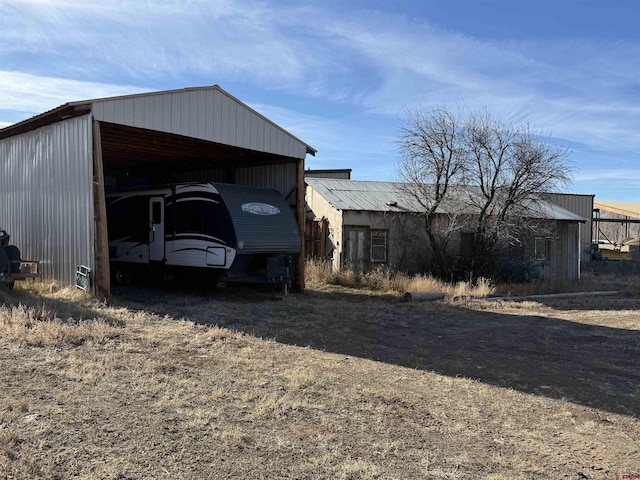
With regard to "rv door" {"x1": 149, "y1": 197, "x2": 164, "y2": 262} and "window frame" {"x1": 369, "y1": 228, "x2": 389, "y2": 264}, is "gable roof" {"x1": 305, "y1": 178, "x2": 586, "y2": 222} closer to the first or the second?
"window frame" {"x1": 369, "y1": 228, "x2": 389, "y2": 264}

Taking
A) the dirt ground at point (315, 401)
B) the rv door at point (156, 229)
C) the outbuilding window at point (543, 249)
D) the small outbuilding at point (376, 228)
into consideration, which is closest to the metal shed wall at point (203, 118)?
the rv door at point (156, 229)

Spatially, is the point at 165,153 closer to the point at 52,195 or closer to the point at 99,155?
the point at 52,195

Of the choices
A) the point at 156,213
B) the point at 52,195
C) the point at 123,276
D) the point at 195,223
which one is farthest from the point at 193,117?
the point at 123,276

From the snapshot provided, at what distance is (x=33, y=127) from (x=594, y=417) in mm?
13409

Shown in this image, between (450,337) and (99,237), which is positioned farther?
(99,237)

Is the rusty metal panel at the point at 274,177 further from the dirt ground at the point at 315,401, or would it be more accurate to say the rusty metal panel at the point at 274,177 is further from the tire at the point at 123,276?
the dirt ground at the point at 315,401

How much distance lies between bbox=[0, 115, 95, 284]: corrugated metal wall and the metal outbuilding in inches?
0.9

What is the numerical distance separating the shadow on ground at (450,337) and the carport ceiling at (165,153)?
400 centimetres

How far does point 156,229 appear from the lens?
14484 millimetres

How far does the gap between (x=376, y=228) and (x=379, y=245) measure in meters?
0.65

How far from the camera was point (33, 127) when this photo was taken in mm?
13531

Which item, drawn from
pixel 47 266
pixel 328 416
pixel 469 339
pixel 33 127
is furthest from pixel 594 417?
pixel 33 127

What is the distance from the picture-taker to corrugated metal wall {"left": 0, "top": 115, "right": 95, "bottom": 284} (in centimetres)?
1173

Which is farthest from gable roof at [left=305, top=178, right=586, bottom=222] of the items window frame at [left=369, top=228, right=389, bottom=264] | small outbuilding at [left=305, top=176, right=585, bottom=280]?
window frame at [left=369, top=228, right=389, bottom=264]
